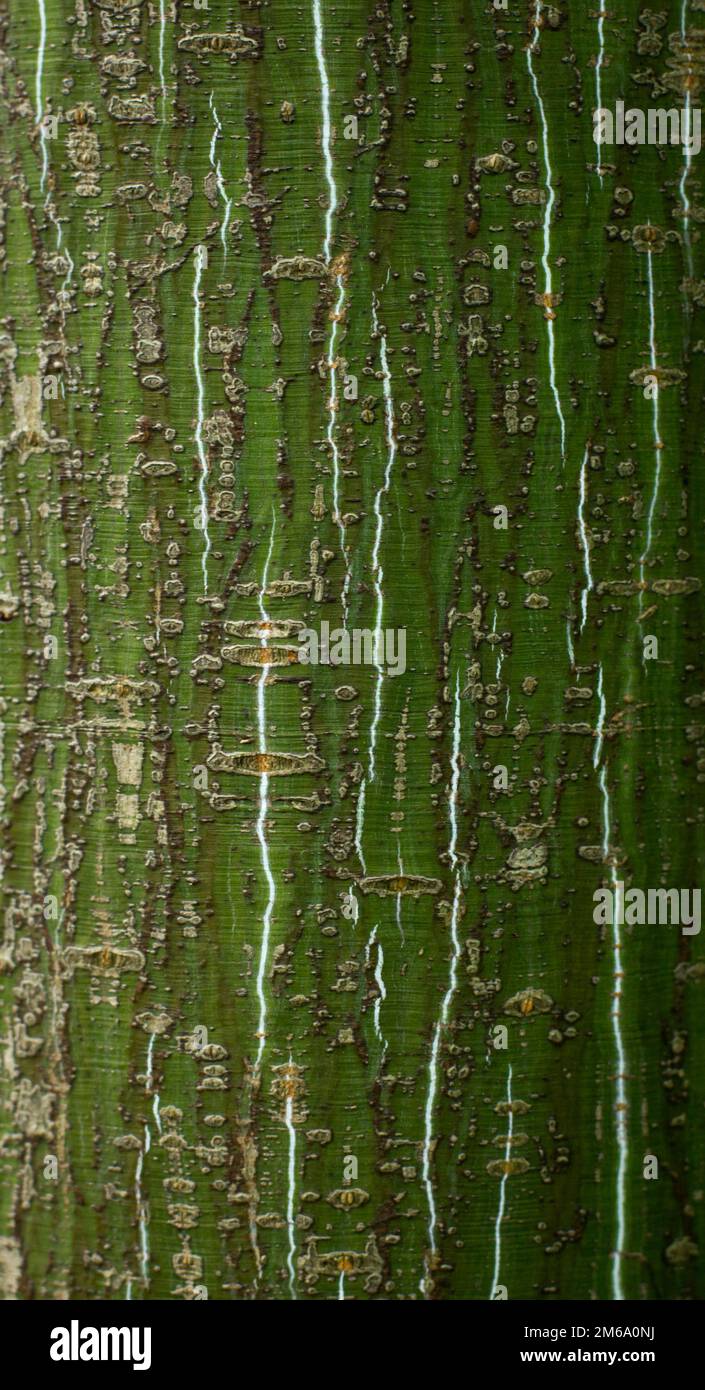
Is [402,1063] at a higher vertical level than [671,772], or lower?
lower

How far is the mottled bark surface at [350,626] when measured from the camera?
1.07 meters

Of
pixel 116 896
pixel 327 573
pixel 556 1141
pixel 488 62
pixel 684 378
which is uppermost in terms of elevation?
pixel 488 62

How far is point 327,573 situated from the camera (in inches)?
42.3

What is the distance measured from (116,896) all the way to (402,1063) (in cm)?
33

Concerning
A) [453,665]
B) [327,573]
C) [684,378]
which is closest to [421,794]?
[453,665]

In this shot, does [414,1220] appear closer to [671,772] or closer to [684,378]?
[671,772]

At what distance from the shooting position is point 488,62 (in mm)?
1073

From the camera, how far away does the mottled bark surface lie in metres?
1.07

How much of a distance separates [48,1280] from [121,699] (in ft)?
2.03

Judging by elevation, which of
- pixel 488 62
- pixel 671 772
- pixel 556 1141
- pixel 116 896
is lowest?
pixel 556 1141

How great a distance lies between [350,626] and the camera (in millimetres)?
1073

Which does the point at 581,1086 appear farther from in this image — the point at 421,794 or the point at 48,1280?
the point at 48,1280

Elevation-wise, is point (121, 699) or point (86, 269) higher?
point (86, 269)

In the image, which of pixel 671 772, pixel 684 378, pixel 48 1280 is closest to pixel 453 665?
pixel 671 772
